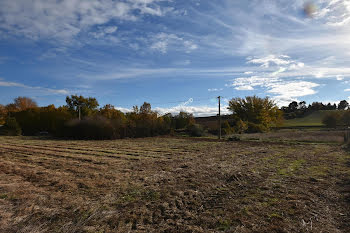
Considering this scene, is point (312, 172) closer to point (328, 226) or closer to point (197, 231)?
point (328, 226)

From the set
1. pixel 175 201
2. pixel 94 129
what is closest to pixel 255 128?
pixel 94 129

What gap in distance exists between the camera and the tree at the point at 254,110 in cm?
4066

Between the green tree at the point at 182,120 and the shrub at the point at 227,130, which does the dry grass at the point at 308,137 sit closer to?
the shrub at the point at 227,130

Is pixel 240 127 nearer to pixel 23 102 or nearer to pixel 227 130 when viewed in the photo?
pixel 227 130

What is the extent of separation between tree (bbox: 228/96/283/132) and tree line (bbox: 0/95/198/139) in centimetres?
1109

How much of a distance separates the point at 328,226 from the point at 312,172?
14.2 feet

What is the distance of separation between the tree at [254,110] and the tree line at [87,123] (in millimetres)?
11095

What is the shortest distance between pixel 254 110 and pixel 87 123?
98.8ft

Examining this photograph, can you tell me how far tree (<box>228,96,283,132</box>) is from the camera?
4066 cm

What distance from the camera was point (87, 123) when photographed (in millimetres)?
26719

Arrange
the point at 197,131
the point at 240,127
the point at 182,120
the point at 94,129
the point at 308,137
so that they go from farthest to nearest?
the point at 182,120 < the point at 240,127 < the point at 197,131 < the point at 94,129 < the point at 308,137

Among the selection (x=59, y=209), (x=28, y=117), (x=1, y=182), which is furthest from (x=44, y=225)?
(x=28, y=117)

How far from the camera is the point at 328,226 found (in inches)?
131

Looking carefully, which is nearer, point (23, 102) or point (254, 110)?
point (254, 110)
